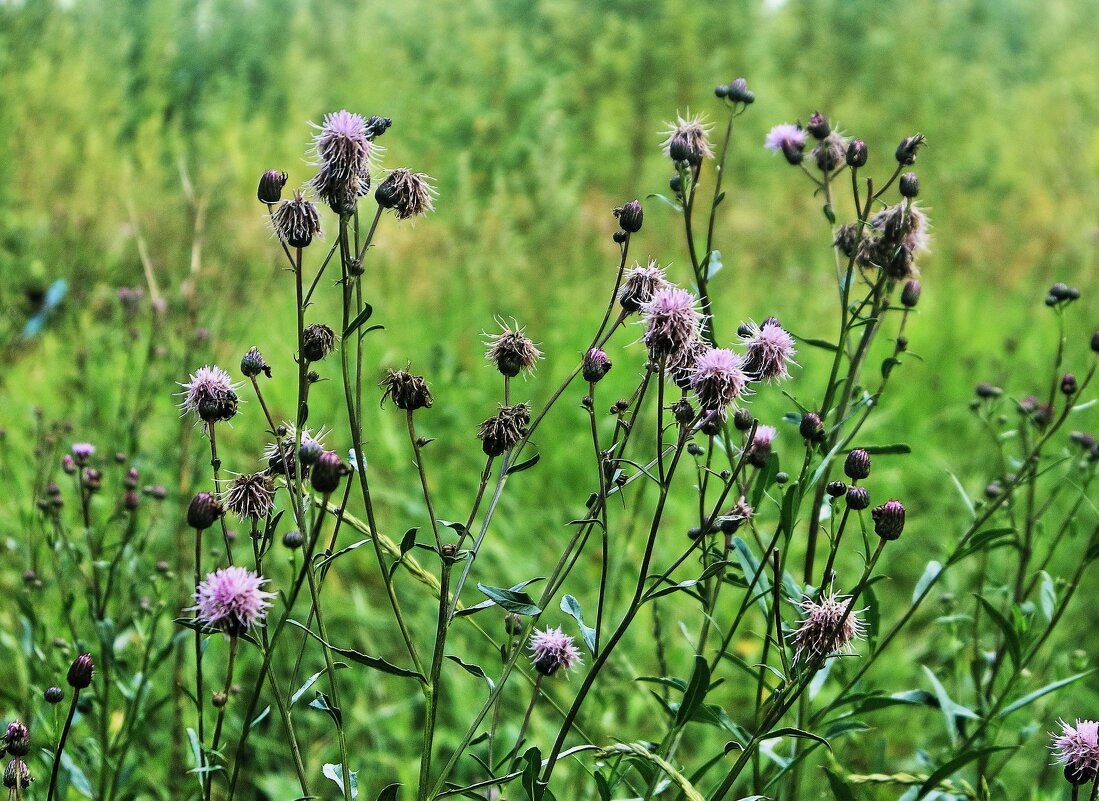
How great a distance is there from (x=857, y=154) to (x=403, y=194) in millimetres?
726

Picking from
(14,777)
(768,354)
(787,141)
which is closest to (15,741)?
(14,777)

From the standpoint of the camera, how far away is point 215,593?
1215 mm

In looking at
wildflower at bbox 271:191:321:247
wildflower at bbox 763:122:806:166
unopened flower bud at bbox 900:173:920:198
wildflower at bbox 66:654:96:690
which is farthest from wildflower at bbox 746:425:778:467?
wildflower at bbox 66:654:96:690

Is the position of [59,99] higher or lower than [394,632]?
higher

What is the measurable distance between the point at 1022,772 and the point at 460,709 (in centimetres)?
141

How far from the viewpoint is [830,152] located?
195 cm

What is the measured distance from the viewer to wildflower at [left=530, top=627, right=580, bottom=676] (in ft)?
4.96

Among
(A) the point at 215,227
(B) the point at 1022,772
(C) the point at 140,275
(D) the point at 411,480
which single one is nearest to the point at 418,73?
(A) the point at 215,227

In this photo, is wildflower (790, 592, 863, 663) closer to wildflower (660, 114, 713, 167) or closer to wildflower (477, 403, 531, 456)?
wildflower (477, 403, 531, 456)

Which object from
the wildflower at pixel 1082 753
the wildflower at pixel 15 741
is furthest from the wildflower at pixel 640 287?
the wildflower at pixel 15 741

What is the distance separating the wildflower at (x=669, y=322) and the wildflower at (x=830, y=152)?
2.36 feet

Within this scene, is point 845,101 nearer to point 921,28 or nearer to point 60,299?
point 921,28

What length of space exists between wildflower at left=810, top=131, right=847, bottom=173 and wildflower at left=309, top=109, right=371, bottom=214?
934 millimetres

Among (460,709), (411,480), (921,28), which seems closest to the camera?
(460,709)
